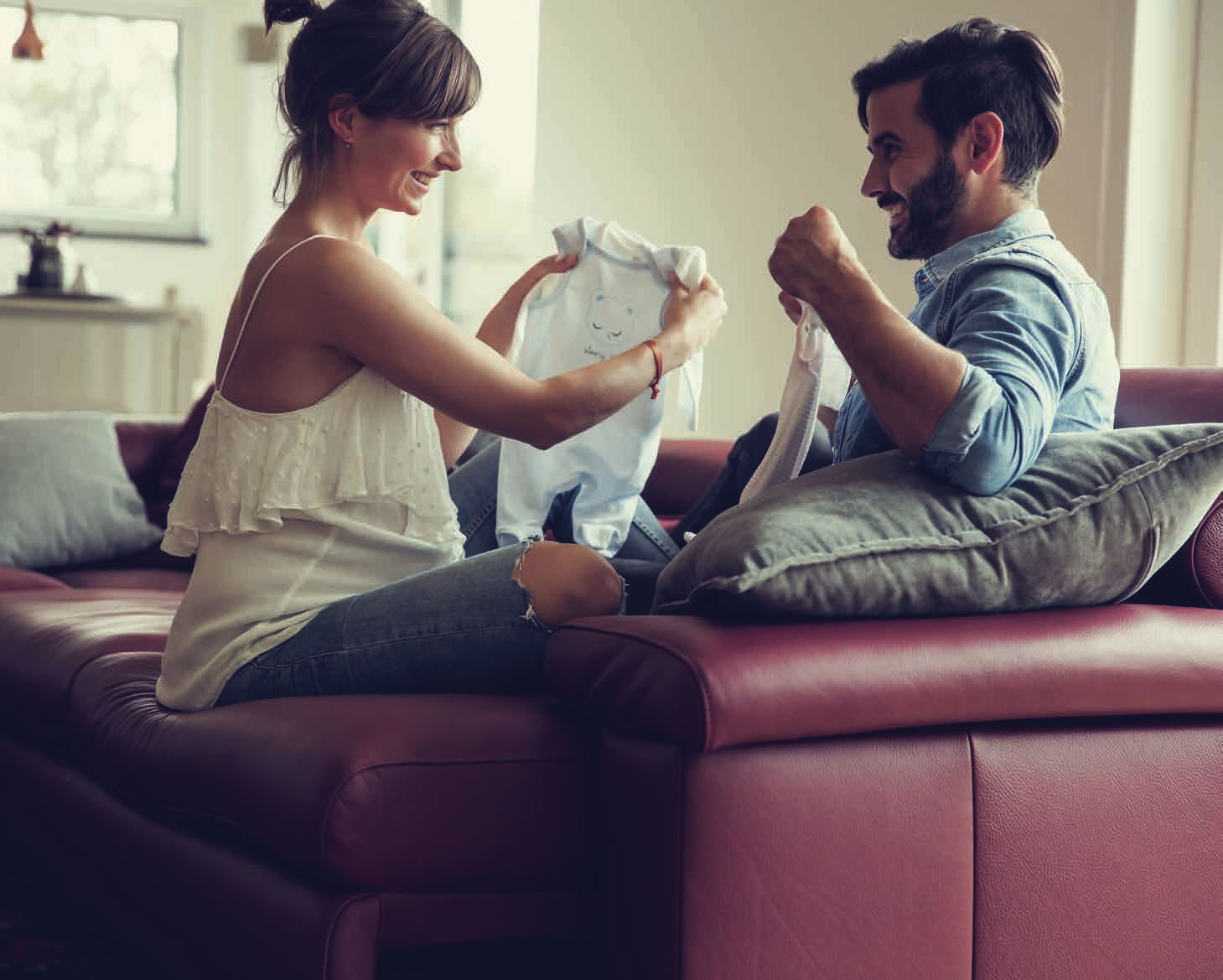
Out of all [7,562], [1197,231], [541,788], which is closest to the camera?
[541,788]

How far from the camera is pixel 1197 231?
9.30 ft

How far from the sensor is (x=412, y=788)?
4.55 feet

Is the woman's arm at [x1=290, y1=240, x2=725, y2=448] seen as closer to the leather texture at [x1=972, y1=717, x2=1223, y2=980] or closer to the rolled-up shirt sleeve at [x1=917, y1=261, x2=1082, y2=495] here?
the rolled-up shirt sleeve at [x1=917, y1=261, x2=1082, y2=495]

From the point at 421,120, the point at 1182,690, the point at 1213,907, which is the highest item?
the point at 421,120

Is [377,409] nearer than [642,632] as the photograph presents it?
No

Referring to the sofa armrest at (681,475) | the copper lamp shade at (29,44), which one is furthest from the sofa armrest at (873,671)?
the copper lamp shade at (29,44)

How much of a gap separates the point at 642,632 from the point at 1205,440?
2.05 ft

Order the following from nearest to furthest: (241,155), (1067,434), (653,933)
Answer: (653,933) → (1067,434) → (241,155)

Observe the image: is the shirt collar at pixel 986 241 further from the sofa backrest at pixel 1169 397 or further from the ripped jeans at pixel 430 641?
the ripped jeans at pixel 430 641

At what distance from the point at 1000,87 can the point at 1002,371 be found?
1.56 ft

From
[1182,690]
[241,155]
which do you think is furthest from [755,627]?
[241,155]

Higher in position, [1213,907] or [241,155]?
[241,155]

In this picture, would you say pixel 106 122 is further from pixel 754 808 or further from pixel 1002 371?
pixel 754 808

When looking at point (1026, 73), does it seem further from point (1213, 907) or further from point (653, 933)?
point (653, 933)
